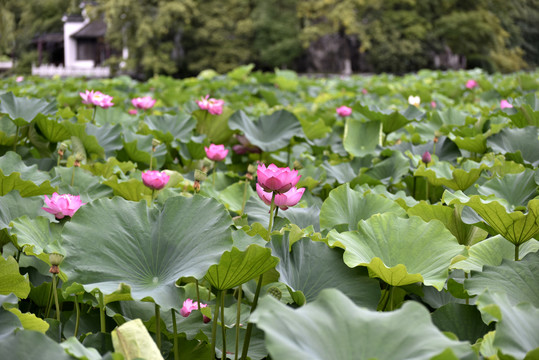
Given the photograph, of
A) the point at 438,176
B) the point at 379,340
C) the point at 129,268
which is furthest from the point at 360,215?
the point at 379,340

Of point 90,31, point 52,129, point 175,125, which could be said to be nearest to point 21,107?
point 52,129

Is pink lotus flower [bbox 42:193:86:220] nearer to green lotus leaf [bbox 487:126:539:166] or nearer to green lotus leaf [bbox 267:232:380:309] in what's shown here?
green lotus leaf [bbox 267:232:380:309]

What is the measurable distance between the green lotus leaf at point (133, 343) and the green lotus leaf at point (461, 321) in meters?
0.38

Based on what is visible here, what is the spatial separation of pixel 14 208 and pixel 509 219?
84cm

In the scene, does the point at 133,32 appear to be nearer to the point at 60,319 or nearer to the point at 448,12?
the point at 448,12

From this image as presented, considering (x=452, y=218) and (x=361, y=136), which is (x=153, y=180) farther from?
(x=361, y=136)

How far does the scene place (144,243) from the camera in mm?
814

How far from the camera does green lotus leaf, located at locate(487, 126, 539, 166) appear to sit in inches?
61.3

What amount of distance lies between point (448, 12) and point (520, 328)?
80.6 feet

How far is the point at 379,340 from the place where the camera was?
51cm

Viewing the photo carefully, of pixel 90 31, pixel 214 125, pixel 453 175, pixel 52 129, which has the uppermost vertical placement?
pixel 453 175

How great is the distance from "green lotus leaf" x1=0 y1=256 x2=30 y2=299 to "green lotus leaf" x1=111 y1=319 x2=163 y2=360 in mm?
233

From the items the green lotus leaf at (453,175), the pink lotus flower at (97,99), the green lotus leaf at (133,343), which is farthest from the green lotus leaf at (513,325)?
the pink lotus flower at (97,99)

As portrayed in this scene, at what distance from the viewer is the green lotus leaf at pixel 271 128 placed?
6.15ft
